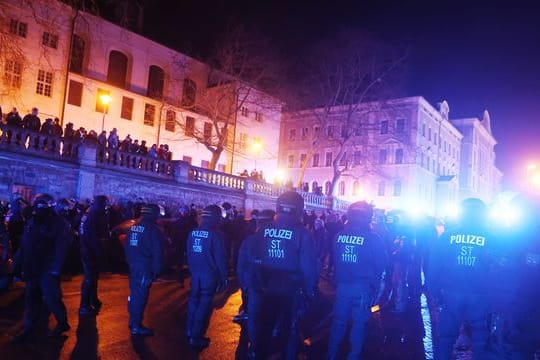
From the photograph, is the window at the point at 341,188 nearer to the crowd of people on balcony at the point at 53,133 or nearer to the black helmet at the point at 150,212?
the crowd of people on balcony at the point at 53,133

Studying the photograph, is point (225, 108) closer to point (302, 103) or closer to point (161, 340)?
point (302, 103)

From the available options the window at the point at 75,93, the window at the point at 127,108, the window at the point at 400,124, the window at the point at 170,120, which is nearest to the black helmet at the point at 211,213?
the window at the point at 75,93

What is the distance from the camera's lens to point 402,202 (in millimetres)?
58500

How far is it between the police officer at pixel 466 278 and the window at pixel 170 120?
35015mm

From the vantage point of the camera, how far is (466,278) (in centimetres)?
591

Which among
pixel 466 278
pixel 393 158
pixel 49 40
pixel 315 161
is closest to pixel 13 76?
pixel 49 40

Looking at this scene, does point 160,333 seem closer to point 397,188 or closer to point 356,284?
point 356,284

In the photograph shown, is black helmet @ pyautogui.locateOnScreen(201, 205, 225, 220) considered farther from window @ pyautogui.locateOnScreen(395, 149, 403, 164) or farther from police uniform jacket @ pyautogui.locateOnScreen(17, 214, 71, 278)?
window @ pyautogui.locateOnScreen(395, 149, 403, 164)

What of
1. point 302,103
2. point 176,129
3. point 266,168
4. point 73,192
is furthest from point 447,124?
point 73,192

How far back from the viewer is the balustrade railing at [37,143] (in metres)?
18.0

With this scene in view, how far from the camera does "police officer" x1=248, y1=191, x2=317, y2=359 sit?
213 inches

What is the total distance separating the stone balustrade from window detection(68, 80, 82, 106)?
14.4 m

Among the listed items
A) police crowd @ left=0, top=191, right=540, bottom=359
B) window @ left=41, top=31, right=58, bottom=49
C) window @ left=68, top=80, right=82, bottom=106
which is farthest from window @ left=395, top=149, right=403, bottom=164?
police crowd @ left=0, top=191, right=540, bottom=359

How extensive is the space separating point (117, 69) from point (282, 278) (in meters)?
37.2
